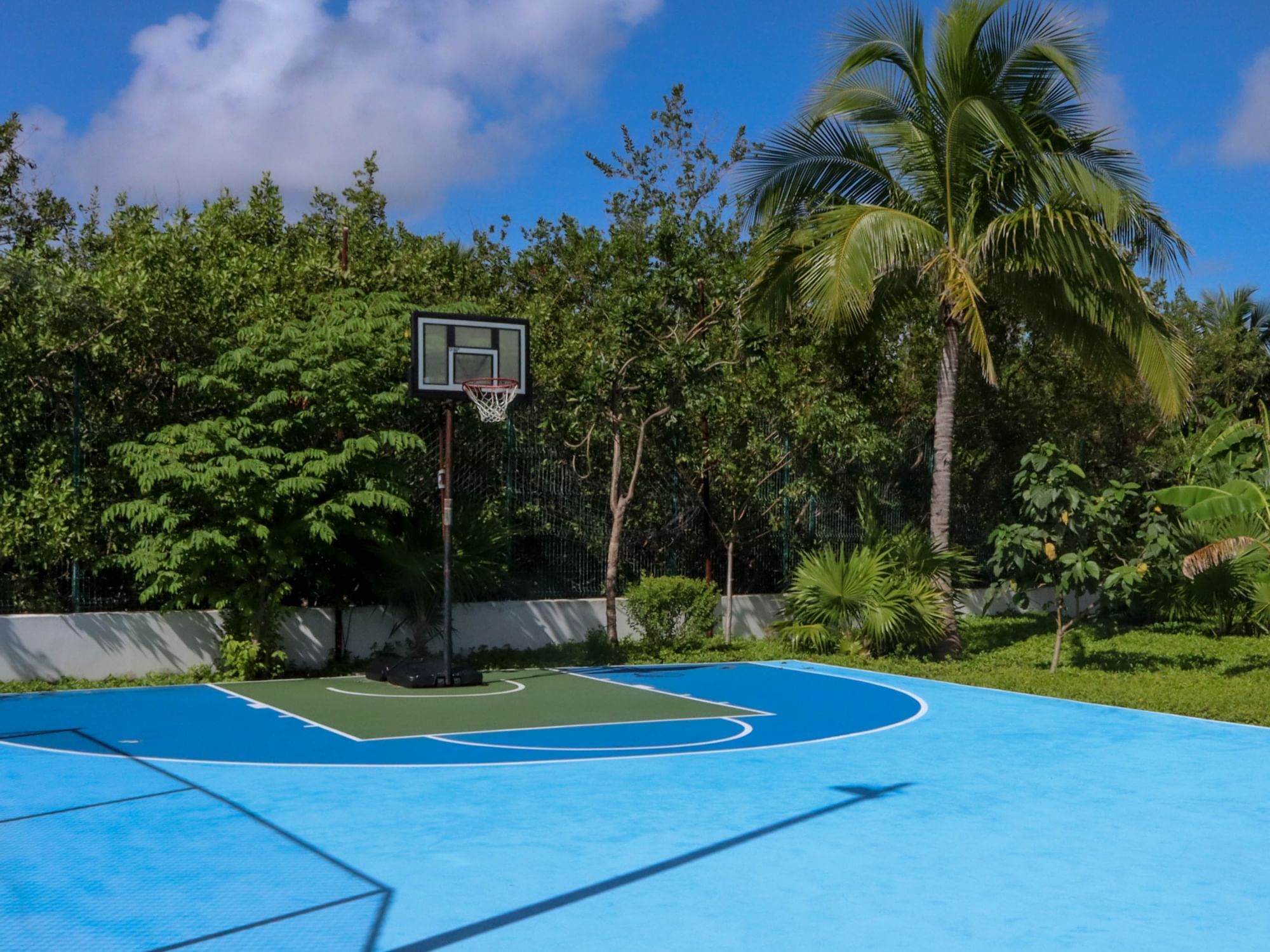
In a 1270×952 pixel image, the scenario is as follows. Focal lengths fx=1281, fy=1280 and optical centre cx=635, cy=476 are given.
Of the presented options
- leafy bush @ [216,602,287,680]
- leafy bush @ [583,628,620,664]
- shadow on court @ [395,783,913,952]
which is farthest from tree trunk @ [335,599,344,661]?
shadow on court @ [395,783,913,952]

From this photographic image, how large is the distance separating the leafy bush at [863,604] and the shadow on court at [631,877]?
879cm

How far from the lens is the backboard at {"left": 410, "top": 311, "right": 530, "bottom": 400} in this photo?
48.8 feet

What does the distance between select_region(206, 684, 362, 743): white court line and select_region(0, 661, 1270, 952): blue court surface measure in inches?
4.0

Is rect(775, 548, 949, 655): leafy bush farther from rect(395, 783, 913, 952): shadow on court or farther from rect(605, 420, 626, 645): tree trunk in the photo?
rect(395, 783, 913, 952): shadow on court

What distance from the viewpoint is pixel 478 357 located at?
50.2 ft

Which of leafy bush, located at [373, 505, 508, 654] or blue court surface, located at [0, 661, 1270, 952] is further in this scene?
leafy bush, located at [373, 505, 508, 654]

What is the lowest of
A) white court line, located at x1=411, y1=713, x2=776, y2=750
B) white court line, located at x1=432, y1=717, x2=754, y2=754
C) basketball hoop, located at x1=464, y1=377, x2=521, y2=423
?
white court line, located at x1=432, y1=717, x2=754, y2=754

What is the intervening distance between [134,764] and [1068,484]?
11.8 meters

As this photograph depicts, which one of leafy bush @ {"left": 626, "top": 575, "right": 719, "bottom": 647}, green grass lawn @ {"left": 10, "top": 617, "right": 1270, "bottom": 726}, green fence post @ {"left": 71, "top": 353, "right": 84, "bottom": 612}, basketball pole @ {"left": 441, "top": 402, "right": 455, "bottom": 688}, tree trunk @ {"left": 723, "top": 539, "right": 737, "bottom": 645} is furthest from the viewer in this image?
tree trunk @ {"left": 723, "top": 539, "right": 737, "bottom": 645}

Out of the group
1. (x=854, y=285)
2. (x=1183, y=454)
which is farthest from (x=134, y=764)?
A: (x=1183, y=454)

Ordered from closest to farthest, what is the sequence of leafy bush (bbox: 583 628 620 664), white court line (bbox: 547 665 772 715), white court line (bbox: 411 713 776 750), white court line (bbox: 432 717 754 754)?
white court line (bbox: 432 717 754 754) < white court line (bbox: 411 713 776 750) < white court line (bbox: 547 665 772 715) < leafy bush (bbox: 583 628 620 664)

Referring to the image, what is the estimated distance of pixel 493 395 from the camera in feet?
50.3

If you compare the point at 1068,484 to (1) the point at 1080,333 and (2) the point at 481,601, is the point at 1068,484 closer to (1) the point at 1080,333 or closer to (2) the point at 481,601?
(1) the point at 1080,333

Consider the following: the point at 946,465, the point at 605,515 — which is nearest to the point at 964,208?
the point at 946,465
